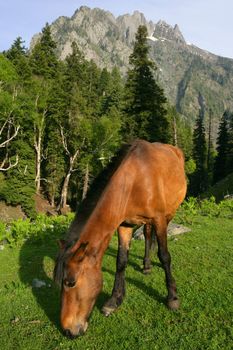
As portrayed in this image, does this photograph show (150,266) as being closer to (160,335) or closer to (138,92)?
(160,335)

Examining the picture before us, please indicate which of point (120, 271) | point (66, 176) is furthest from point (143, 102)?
point (120, 271)

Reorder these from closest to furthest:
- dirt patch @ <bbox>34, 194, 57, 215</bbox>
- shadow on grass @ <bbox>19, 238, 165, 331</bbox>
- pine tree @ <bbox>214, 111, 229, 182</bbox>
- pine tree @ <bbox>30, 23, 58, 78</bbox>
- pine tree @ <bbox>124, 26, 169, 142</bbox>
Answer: shadow on grass @ <bbox>19, 238, 165, 331</bbox>, pine tree @ <bbox>124, 26, 169, 142</bbox>, dirt patch @ <bbox>34, 194, 57, 215</bbox>, pine tree @ <bbox>30, 23, 58, 78</bbox>, pine tree @ <bbox>214, 111, 229, 182</bbox>

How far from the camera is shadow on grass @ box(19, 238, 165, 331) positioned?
6152 mm

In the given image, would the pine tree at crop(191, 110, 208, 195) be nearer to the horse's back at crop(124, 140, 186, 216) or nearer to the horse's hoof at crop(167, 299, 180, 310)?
the horse's back at crop(124, 140, 186, 216)

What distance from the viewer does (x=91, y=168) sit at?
148 ft

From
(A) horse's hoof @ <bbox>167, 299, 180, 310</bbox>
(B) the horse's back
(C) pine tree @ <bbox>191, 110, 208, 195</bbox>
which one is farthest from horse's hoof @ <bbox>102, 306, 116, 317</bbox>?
(C) pine tree @ <bbox>191, 110, 208, 195</bbox>

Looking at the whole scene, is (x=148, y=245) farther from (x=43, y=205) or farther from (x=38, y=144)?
(x=38, y=144)

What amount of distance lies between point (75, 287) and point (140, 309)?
69.8 inches

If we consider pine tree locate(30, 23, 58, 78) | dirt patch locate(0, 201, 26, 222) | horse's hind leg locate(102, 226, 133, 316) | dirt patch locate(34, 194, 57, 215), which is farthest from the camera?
pine tree locate(30, 23, 58, 78)

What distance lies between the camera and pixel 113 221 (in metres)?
5.12

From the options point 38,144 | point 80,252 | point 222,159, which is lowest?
point 222,159

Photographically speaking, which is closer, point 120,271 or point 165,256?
point 165,256

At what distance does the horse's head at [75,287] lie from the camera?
4402 millimetres

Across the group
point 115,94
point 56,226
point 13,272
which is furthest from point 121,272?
point 115,94
